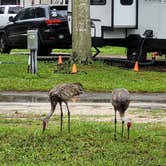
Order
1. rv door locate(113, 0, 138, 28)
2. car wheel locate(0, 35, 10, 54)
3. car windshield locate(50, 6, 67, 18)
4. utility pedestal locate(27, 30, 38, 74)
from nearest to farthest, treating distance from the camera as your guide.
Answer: utility pedestal locate(27, 30, 38, 74), rv door locate(113, 0, 138, 28), car windshield locate(50, 6, 67, 18), car wheel locate(0, 35, 10, 54)

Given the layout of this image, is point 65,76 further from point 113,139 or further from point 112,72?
point 113,139

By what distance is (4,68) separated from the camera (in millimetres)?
18688

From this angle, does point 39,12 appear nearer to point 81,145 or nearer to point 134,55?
point 134,55

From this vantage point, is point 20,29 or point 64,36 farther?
point 20,29

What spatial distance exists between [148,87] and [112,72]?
2718 millimetres

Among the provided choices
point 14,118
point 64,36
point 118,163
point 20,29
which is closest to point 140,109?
point 14,118

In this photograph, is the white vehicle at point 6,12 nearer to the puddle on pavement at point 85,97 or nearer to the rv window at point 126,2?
the rv window at point 126,2

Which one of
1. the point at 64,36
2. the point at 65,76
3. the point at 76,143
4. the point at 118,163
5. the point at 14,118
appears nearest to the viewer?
the point at 118,163

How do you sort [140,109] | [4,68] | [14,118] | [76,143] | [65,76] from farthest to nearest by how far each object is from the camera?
[4,68]
[65,76]
[140,109]
[14,118]
[76,143]

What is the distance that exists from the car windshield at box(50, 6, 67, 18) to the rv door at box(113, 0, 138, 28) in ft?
11.1

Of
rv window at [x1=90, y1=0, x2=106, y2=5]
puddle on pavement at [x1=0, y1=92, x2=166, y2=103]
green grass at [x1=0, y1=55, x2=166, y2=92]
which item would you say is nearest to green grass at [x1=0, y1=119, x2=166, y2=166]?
puddle on pavement at [x1=0, y1=92, x2=166, y2=103]

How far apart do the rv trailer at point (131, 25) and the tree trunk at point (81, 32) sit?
3.89 feet

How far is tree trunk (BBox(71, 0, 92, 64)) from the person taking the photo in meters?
19.4

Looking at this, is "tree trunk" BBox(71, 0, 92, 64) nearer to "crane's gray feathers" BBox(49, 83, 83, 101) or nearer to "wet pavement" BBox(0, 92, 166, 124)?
"wet pavement" BBox(0, 92, 166, 124)
